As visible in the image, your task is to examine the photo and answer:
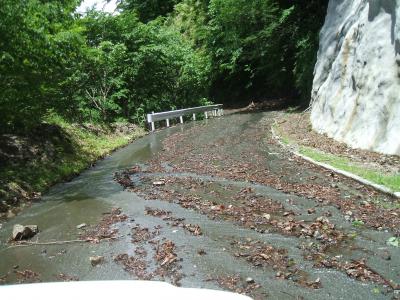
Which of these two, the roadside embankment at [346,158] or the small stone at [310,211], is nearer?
the small stone at [310,211]

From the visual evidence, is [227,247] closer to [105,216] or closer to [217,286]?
[217,286]

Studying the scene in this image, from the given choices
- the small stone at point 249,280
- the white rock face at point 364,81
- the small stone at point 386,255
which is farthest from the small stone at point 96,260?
the white rock face at point 364,81

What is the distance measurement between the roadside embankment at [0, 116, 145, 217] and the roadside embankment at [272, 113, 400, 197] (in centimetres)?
805

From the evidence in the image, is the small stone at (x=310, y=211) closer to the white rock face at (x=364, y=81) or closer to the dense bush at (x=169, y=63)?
Answer: the white rock face at (x=364, y=81)

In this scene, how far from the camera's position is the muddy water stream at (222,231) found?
6.29 metres

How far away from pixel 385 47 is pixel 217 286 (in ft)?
39.8

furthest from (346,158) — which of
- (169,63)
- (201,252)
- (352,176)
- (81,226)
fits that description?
(169,63)

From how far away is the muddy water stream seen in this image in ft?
20.6

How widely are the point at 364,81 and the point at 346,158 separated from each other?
402cm

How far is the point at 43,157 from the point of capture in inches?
612

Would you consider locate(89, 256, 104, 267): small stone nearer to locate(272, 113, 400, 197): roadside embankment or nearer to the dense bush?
locate(272, 113, 400, 197): roadside embankment

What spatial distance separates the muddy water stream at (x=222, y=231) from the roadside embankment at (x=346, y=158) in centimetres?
43

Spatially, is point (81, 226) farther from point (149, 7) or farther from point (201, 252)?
point (149, 7)

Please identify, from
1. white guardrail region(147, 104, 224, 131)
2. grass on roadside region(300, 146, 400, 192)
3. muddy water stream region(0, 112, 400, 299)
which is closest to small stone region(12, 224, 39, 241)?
A: muddy water stream region(0, 112, 400, 299)
